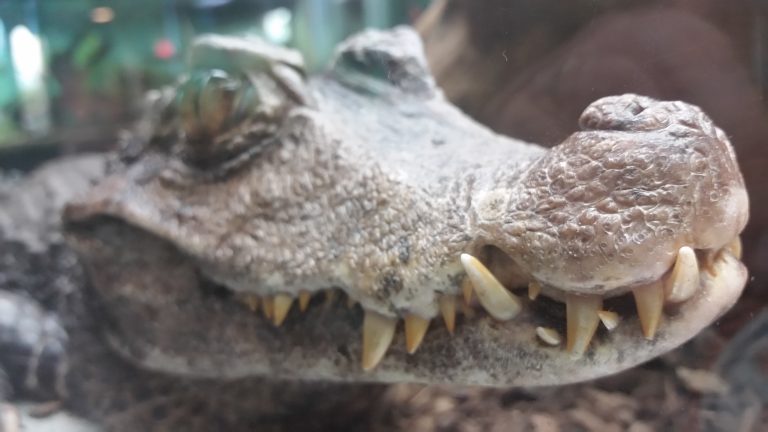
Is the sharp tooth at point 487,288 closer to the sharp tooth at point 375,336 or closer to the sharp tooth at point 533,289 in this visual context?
the sharp tooth at point 533,289

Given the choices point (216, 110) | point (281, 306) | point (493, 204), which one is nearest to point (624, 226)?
point (493, 204)

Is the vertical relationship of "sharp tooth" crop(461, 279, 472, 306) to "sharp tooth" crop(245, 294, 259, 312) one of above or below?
above

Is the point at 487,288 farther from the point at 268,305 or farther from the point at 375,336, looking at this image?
the point at 268,305

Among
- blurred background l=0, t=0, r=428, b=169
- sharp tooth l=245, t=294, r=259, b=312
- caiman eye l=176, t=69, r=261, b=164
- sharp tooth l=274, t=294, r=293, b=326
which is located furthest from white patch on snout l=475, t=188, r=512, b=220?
blurred background l=0, t=0, r=428, b=169

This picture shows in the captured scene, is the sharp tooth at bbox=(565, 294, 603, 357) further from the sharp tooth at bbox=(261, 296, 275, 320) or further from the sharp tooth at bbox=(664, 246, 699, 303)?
the sharp tooth at bbox=(261, 296, 275, 320)

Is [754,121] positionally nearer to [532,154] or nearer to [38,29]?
[532,154]

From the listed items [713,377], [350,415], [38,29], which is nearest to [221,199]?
[350,415]
